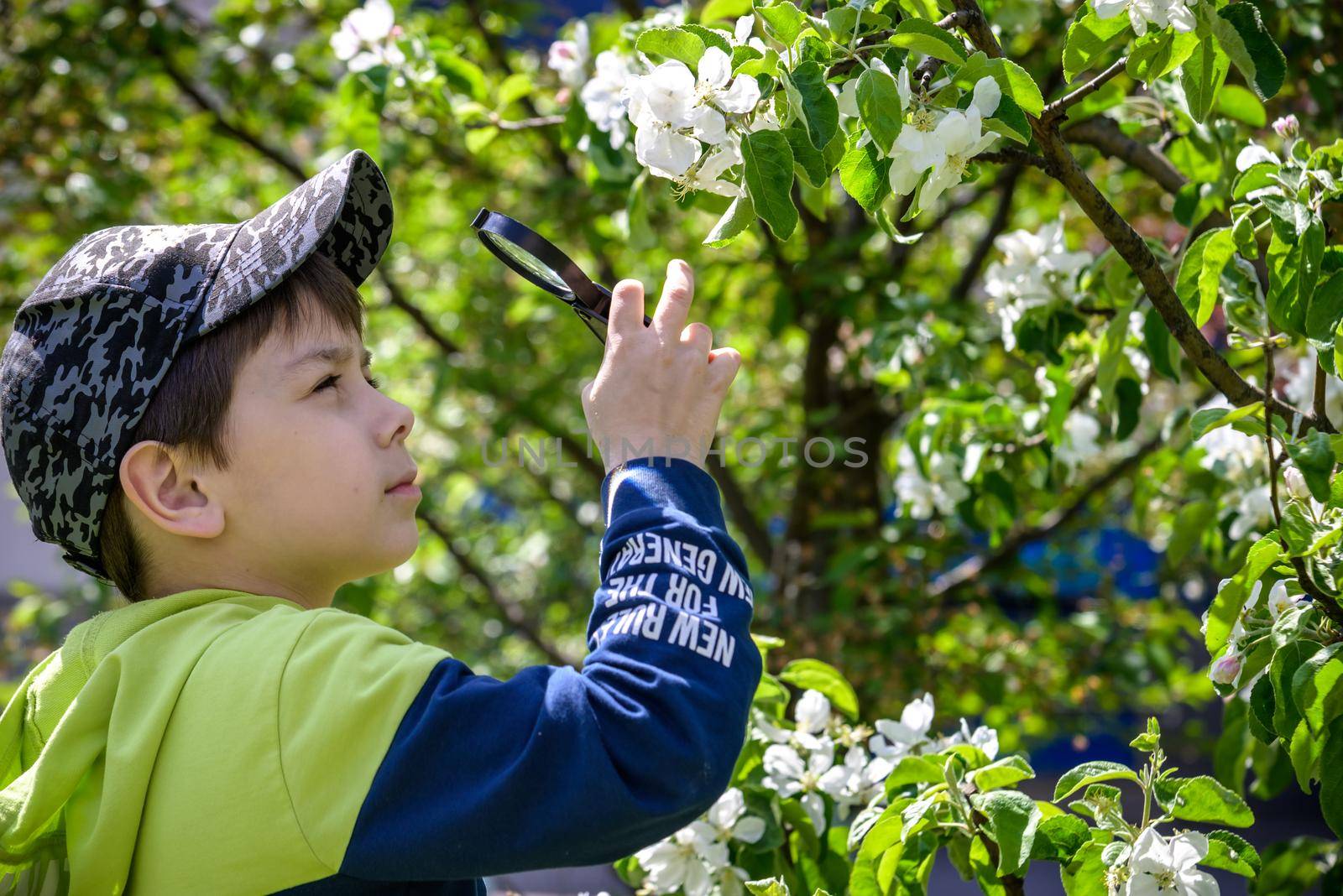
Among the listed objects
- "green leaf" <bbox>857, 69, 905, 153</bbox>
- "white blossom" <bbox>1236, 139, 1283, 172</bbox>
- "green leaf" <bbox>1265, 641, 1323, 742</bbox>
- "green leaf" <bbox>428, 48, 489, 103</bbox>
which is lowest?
"green leaf" <bbox>1265, 641, 1323, 742</bbox>

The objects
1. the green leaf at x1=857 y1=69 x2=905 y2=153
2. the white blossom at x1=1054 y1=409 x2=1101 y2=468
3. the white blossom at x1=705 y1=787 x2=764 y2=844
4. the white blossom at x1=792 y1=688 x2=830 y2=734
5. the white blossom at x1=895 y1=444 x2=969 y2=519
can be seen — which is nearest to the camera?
the green leaf at x1=857 y1=69 x2=905 y2=153

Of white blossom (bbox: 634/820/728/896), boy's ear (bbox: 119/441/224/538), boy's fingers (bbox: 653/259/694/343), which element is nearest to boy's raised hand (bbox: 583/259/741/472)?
boy's fingers (bbox: 653/259/694/343)

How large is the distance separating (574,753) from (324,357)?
475 mm

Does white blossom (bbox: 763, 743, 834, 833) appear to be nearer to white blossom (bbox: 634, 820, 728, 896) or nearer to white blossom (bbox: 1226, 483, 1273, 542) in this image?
white blossom (bbox: 634, 820, 728, 896)

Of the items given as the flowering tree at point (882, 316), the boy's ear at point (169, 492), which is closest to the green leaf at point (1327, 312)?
the flowering tree at point (882, 316)

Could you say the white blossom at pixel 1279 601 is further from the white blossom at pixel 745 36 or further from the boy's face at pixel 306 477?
the boy's face at pixel 306 477

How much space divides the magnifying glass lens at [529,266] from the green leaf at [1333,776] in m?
0.82

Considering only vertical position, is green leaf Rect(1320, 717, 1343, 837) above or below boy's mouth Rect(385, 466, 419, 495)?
below

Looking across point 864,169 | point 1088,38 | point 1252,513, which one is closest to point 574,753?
point 864,169

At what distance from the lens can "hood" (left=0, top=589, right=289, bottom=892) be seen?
95 cm

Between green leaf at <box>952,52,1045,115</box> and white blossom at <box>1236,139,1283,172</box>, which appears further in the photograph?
white blossom at <box>1236,139,1283,172</box>

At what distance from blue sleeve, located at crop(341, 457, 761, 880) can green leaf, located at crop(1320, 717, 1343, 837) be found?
0.58 metres

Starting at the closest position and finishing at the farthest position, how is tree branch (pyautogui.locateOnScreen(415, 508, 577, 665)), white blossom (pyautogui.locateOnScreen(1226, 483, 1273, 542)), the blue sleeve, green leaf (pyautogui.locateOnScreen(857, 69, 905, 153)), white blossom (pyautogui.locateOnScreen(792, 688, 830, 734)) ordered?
the blue sleeve < green leaf (pyautogui.locateOnScreen(857, 69, 905, 153)) < white blossom (pyautogui.locateOnScreen(792, 688, 830, 734)) < white blossom (pyautogui.locateOnScreen(1226, 483, 1273, 542)) < tree branch (pyautogui.locateOnScreen(415, 508, 577, 665))

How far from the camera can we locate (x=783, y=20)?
42.9 inches
